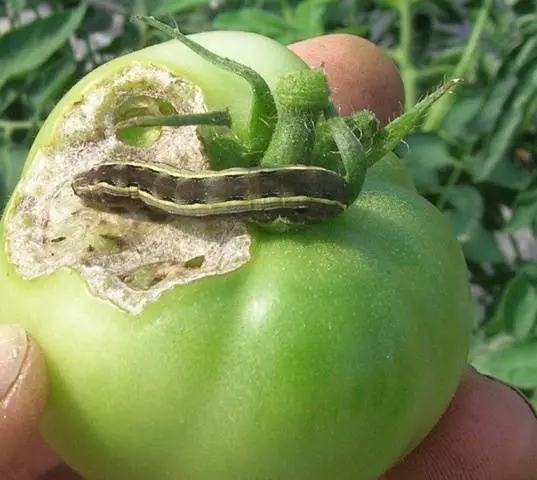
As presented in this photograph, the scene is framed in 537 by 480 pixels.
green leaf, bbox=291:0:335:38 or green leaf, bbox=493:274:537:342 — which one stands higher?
green leaf, bbox=291:0:335:38

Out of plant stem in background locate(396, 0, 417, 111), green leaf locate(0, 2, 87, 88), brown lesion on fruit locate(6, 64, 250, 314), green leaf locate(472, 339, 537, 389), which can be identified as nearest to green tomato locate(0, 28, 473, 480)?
brown lesion on fruit locate(6, 64, 250, 314)

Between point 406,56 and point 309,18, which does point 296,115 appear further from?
point 406,56

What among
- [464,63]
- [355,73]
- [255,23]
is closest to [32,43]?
[255,23]

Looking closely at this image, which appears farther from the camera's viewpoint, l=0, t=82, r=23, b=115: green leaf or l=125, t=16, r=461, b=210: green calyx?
l=0, t=82, r=23, b=115: green leaf

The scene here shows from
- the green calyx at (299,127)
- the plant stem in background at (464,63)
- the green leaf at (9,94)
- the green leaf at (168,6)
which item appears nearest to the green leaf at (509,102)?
the plant stem in background at (464,63)

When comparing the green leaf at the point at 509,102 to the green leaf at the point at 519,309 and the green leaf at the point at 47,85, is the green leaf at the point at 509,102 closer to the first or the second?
the green leaf at the point at 519,309

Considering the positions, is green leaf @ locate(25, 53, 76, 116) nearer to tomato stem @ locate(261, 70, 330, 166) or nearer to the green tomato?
the green tomato

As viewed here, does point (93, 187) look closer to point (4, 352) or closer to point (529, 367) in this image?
point (4, 352)
